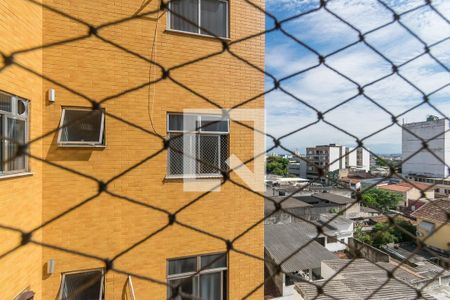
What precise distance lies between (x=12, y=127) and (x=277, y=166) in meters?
36.0

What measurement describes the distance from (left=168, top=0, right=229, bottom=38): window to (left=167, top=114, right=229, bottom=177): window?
2.81 feet

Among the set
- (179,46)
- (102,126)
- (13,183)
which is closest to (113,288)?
(13,183)

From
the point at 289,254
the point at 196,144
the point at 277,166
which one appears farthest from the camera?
the point at 277,166

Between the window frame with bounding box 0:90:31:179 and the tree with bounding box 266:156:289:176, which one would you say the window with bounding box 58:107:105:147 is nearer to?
the window frame with bounding box 0:90:31:179

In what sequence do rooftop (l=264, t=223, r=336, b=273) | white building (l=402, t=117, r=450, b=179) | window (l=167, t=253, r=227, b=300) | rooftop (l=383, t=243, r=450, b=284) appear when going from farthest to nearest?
rooftop (l=383, t=243, r=450, b=284) < rooftop (l=264, t=223, r=336, b=273) < window (l=167, t=253, r=227, b=300) < white building (l=402, t=117, r=450, b=179)

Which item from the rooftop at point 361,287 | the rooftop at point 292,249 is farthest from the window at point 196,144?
the rooftop at point 292,249

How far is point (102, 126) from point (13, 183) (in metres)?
0.78

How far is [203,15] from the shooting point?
277 centimetres

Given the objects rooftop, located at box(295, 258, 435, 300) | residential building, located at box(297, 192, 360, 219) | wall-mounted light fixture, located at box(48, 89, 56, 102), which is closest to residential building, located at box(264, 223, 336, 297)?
rooftop, located at box(295, 258, 435, 300)

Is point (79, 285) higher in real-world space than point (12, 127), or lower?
lower

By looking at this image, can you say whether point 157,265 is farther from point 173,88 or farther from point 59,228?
point 173,88

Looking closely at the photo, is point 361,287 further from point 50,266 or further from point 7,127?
point 7,127

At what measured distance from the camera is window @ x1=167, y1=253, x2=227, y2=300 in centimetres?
264

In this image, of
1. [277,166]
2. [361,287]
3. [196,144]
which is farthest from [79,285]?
[277,166]
